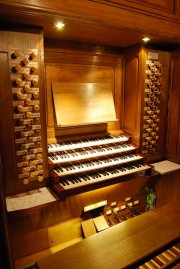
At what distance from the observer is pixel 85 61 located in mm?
2914

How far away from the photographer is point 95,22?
2.07 m

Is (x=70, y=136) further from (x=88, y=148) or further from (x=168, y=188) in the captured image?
(x=168, y=188)

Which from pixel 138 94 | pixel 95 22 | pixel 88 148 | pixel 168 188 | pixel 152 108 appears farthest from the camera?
pixel 168 188

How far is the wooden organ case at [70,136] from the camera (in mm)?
2143

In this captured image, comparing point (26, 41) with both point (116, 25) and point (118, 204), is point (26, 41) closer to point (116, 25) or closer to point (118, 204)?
point (116, 25)

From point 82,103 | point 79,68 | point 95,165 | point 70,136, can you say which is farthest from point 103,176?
point 79,68

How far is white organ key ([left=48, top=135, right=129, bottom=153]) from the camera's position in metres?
2.65

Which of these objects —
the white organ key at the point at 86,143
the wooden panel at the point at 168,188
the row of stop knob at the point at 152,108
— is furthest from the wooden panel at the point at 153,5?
the wooden panel at the point at 168,188

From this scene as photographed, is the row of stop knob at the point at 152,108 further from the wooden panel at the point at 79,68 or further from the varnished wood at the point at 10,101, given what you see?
the varnished wood at the point at 10,101

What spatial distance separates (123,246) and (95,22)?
197 cm

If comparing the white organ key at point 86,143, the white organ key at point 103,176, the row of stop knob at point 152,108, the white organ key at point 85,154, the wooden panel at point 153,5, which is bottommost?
the white organ key at point 103,176

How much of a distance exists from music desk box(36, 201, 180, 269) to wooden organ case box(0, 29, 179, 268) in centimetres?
89

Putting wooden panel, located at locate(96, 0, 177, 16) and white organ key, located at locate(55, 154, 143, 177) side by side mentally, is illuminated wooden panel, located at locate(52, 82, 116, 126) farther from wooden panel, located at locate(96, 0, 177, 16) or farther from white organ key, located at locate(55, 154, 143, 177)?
wooden panel, located at locate(96, 0, 177, 16)

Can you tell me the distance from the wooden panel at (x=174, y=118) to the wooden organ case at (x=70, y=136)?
0.38ft
